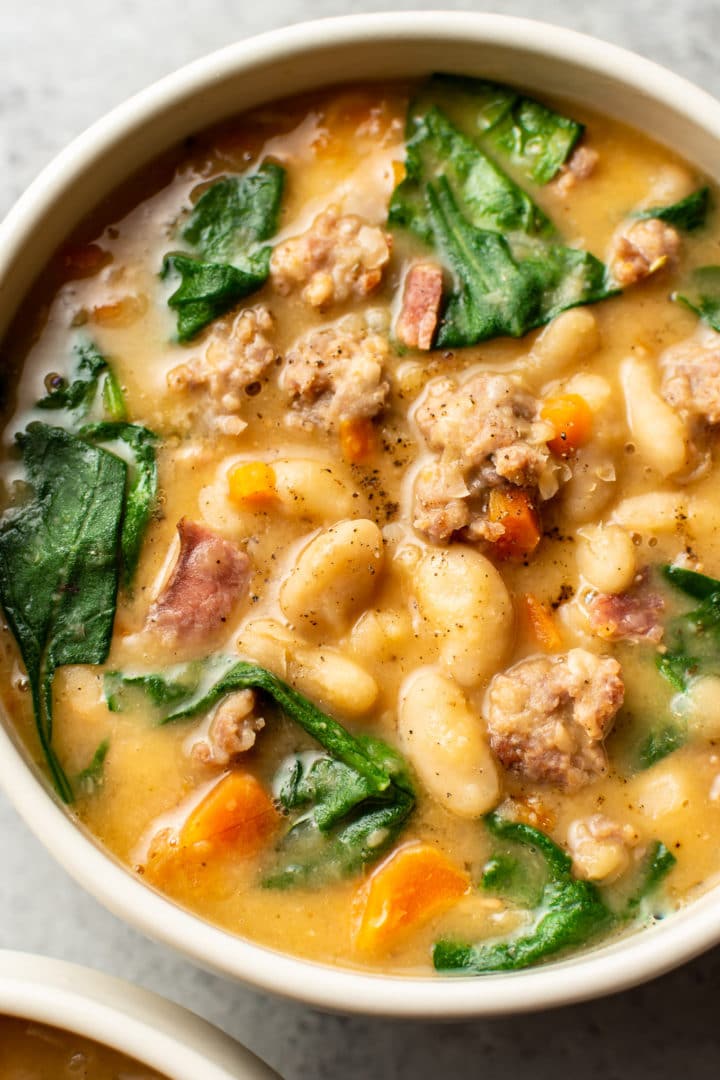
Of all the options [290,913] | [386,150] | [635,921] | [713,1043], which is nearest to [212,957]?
[290,913]

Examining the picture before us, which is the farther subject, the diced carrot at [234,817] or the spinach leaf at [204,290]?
the spinach leaf at [204,290]

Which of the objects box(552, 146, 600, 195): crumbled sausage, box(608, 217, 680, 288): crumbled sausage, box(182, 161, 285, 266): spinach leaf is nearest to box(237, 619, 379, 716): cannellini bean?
box(182, 161, 285, 266): spinach leaf

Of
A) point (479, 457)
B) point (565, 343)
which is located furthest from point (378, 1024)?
point (565, 343)

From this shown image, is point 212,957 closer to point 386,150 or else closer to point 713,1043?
point 713,1043

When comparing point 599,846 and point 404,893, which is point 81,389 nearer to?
point 404,893

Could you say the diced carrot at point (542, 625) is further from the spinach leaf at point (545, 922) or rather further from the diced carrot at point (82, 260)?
the diced carrot at point (82, 260)

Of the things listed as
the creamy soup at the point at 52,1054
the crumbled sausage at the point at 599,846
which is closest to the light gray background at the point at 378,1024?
the creamy soup at the point at 52,1054
